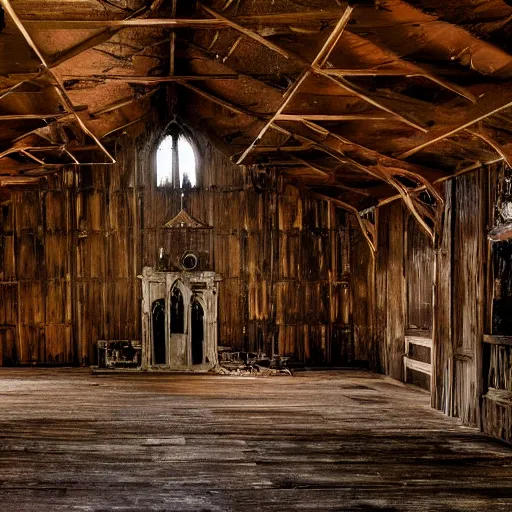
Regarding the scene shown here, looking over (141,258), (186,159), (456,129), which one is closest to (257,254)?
(141,258)

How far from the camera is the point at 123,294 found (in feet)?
41.1

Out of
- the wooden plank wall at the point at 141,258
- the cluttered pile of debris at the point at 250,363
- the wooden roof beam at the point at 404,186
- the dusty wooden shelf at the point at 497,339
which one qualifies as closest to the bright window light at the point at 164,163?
the wooden plank wall at the point at 141,258

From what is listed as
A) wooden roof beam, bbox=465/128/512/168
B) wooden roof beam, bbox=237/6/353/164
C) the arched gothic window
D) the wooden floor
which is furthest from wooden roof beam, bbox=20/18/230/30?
the arched gothic window

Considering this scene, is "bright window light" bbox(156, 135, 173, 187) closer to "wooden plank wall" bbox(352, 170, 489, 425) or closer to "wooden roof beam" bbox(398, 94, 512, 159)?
"wooden plank wall" bbox(352, 170, 489, 425)

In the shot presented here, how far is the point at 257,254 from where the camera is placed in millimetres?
12664

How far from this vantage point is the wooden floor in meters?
4.70

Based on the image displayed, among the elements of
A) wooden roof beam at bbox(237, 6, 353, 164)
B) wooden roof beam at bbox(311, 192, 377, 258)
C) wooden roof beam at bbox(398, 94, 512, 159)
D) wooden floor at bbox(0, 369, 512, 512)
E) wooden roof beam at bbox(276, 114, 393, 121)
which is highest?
wooden roof beam at bbox(237, 6, 353, 164)

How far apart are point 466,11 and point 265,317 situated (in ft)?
28.8

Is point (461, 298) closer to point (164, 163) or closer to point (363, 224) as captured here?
point (363, 224)

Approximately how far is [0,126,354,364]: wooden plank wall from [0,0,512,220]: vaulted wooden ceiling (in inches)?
69.8

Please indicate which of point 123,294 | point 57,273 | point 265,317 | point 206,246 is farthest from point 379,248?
point 57,273

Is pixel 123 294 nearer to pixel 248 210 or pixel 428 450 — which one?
pixel 248 210

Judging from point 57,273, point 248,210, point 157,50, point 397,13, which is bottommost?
point 57,273

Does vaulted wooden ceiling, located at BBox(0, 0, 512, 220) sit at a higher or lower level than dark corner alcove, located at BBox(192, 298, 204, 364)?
higher
